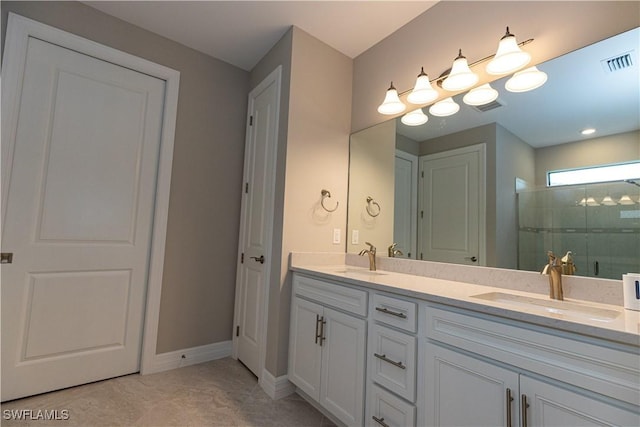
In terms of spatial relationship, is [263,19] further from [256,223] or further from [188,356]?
[188,356]

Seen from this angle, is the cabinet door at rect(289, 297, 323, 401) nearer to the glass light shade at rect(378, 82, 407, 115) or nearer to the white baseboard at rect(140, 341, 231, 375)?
the white baseboard at rect(140, 341, 231, 375)

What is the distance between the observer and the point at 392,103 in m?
2.09

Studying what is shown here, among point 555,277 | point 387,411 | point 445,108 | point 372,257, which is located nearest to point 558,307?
point 555,277

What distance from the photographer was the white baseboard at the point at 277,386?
2.01 metres

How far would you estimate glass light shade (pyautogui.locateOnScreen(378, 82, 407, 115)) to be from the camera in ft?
6.84

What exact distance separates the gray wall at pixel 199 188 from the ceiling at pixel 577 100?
2127mm

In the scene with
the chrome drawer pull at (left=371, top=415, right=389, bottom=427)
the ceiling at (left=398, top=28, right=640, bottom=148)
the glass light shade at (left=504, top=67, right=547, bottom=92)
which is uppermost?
the glass light shade at (left=504, top=67, right=547, bottom=92)

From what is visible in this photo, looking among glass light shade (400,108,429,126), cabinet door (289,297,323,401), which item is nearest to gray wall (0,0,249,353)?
cabinet door (289,297,323,401)

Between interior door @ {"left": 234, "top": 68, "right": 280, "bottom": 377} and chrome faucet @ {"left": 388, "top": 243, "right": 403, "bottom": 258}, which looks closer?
chrome faucet @ {"left": 388, "top": 243, "right": 403, "bottom": 258}

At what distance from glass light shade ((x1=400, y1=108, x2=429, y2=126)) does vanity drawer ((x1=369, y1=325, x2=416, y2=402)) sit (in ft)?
4.56

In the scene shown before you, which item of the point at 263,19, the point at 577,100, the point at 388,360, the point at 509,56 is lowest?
the point at 388,360

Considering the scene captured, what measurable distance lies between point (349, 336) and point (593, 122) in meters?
1.55

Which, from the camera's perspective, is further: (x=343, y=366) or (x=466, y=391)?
(x=343, y=366)

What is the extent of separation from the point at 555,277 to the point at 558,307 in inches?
5.5
